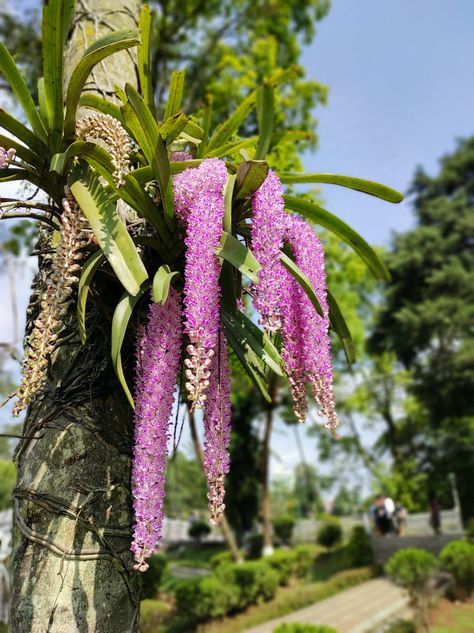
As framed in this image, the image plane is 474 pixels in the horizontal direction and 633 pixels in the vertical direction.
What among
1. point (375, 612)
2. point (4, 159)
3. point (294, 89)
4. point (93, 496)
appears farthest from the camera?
point (294, 89)

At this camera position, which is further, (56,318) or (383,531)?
(383,531)

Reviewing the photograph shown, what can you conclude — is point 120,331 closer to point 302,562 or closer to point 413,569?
point 413,569

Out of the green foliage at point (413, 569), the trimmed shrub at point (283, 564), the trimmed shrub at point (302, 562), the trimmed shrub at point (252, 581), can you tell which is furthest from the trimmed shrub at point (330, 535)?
the green foliage at point (413, 569)

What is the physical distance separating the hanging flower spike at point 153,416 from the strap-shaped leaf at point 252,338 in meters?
0.27

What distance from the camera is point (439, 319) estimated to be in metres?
19.6

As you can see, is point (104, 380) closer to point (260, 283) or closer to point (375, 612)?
point (260, 283)

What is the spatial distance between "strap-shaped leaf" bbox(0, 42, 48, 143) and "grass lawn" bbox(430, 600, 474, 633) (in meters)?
9.65

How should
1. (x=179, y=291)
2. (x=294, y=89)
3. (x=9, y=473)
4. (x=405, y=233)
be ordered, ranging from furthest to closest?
1. (x=9, y=473)
2. (x=405, y=233)
3. (x=294, y=89)
4. (x=179, y=291)

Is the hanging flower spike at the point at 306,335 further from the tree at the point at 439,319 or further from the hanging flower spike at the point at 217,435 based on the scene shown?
the tree at the point at 439,319

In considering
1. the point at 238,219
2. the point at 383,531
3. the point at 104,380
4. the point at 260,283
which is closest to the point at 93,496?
the point at 104,380

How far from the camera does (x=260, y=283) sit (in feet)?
4.71

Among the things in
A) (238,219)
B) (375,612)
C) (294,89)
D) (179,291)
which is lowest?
(375,612)

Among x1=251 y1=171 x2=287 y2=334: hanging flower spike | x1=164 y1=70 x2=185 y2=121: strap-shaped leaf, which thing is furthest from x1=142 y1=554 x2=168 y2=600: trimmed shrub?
x1=251 y1=171 x2=287 y2=334: hanging flower spike

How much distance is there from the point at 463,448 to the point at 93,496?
22.9 m
